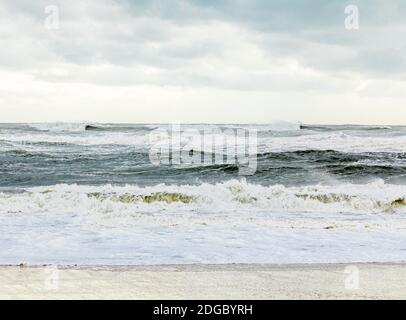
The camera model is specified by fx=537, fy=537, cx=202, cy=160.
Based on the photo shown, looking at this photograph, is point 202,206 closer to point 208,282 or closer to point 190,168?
point 208,282

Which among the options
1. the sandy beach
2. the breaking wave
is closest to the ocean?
the breaking wave

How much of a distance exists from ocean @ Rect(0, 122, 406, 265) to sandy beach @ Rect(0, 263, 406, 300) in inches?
23.0

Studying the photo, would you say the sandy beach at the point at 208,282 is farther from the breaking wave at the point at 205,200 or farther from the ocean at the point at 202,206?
the breaking wave at the point at 205,200

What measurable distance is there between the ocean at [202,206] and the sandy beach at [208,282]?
0.58 meters

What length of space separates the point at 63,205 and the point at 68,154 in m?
12.9

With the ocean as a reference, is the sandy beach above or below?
above

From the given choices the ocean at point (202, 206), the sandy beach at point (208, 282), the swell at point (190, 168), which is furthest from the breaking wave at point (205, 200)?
the sandy beach at point (208, 282)

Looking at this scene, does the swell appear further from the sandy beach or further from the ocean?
the sandy beach

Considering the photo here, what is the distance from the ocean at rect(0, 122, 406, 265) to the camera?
6.84 m

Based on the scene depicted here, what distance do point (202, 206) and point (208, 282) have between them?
6997 mm

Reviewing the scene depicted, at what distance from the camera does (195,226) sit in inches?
352

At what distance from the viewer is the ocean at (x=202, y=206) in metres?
6.84
